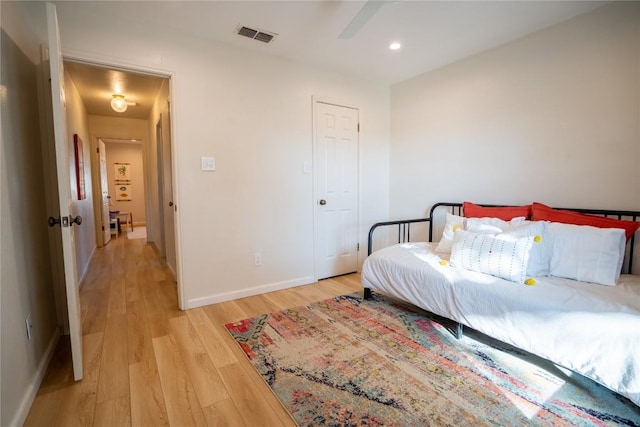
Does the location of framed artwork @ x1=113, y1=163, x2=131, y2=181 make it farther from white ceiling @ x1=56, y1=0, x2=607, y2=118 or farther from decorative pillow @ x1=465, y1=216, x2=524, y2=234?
decorative pillow @ x1=465, y1=216, x2=524, y2=234

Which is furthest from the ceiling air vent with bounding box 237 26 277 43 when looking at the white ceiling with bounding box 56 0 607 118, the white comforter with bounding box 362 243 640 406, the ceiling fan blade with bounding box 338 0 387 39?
the white comforter with bounding box 362 243 640 406

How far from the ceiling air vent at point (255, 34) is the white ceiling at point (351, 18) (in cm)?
6

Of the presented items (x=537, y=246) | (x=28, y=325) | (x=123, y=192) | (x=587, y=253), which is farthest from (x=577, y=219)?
(x=123, y=192)

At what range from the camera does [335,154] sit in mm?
3367

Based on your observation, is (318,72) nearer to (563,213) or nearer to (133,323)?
(563,213)

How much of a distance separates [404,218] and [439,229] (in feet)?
1.63

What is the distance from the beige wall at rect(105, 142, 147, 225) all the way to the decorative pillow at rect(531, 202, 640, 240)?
27.8 feet

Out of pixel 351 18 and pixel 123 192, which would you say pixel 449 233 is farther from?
pixel 123 192

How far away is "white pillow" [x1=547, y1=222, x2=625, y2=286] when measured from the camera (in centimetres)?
182

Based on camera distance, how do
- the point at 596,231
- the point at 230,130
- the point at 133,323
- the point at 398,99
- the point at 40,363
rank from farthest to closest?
the point at 398,99 → the point at 230,130 → the point at 133,323 → the point at 596,231 → the point at 40,363

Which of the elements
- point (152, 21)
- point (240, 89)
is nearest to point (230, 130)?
point (240, 89)

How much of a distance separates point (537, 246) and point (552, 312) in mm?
543

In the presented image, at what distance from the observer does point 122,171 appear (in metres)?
8.23

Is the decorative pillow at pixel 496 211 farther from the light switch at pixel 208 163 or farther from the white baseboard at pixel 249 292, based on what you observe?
→ the light switch at pixel 208 163
